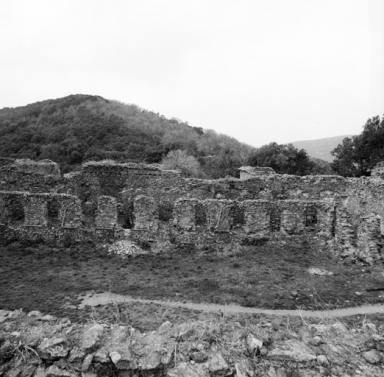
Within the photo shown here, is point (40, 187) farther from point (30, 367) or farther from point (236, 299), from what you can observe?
point (30, 367)

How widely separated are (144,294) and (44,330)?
16.0 ft

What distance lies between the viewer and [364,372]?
554 centimetres

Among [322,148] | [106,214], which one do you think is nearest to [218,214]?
[106,214]

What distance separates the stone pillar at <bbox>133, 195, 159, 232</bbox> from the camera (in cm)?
1481

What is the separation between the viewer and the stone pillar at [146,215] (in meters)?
14.8

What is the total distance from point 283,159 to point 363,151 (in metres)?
9.17

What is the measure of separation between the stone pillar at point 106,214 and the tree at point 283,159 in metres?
25.3

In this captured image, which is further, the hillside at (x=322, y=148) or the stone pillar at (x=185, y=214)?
the hillside at (x=322, y=148)

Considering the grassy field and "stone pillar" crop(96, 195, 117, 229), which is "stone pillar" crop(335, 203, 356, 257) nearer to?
the grassy field

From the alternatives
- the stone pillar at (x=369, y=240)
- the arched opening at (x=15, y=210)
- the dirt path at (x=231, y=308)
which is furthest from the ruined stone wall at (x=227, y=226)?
the arched opening at (x=15, y=210)

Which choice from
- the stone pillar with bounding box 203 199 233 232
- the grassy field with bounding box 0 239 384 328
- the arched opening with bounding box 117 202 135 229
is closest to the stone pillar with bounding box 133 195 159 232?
the grassy field with bounding box 0 239 384 328

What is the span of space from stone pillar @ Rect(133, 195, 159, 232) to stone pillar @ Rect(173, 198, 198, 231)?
37.1 inches

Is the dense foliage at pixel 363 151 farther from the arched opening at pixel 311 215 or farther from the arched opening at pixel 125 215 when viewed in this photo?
the arched opening at pixel 125 215

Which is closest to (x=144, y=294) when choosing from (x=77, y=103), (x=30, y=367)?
(x=30, y=367)
